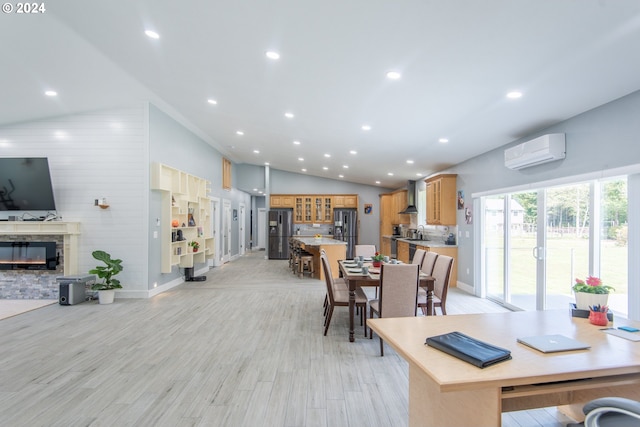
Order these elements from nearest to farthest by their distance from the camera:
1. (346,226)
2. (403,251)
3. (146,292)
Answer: (146,292), (403,251), (346,226)

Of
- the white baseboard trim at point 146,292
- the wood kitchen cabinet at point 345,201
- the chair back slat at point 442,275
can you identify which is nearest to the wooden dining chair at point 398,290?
the chair back slat at point 442,275

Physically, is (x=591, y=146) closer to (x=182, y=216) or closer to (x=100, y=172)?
(x=182, y=216)

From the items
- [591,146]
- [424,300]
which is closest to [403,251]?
[424,300]

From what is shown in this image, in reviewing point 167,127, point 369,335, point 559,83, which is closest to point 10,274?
point 167,127

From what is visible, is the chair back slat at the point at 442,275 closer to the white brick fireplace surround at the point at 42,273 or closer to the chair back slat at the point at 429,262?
the chair back slat at the point at 429,262

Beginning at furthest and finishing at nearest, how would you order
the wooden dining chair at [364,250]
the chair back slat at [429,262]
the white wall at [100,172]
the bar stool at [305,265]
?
the bar stool at [305,265], the wooden dining chair at [364,250], the white wall at [100,172], the chair back slat at [429,262]

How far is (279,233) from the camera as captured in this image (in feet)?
36.1

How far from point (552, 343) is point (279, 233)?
32.1 ft

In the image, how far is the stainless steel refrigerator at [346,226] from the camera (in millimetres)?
11180

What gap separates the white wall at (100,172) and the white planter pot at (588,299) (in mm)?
5949

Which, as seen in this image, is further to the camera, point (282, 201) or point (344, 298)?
point (282, 201)

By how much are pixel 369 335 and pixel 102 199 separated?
5057mm

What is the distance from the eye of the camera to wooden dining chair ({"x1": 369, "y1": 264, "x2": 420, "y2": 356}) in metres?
3.29

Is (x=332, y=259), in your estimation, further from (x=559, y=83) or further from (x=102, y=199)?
(x=559, y=83)
